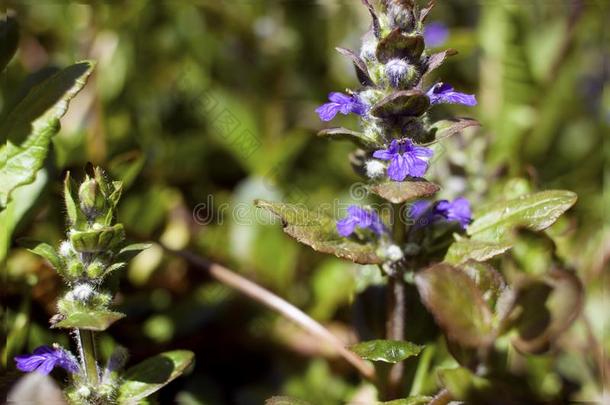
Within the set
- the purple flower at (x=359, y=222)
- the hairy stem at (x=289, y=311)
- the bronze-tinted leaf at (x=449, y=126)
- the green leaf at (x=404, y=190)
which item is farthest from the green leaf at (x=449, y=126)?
the hairy stem at (x=289, y=311)

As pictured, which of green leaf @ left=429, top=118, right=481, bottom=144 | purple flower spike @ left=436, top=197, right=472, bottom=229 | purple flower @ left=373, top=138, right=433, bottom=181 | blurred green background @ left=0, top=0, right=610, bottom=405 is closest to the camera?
purple flower @ left=373, top=138, right=433, bottom=181

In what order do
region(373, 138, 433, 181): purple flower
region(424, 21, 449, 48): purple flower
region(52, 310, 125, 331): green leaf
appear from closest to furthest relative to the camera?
region(52, 310, 125, 331): green leaf
region(373, 138, 433, 181): purple flower
region(424, 21, 449, 48): purple flower

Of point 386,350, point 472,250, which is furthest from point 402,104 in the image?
point 386,350

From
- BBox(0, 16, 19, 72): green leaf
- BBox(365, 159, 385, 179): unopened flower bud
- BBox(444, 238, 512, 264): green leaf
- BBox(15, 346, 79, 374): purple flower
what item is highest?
BBox(0, 16, 19, 72): green leaf

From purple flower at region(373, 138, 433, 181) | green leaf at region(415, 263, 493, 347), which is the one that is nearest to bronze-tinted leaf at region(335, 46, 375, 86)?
purple flower at region(373, 138, 433, 181)

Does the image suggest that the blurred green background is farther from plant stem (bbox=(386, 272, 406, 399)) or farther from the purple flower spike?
the purple flower spike

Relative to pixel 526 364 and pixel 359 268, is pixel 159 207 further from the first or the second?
pixel 526 364

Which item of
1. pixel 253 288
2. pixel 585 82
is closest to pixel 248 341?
pixel 253 288

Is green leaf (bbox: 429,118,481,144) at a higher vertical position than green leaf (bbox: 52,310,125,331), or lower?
higher
